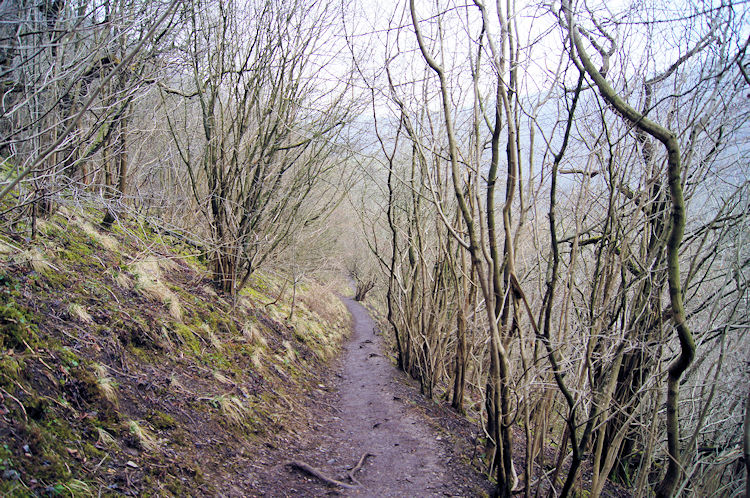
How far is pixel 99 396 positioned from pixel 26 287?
1204 millimetres

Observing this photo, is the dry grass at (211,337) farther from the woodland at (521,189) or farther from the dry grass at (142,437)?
the dry grass at (142,437)

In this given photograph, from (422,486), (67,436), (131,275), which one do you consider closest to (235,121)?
(131,275)

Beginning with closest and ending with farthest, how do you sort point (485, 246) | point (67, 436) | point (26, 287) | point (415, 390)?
point (67, 436), point (26, 287), point (485, 246), point (415, 390)

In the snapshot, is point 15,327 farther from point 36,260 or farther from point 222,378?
point 222,378

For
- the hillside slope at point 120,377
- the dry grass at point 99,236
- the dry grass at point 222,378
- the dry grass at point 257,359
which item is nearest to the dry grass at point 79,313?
the hillside slope at point 120,377

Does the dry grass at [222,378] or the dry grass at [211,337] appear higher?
the dry grass at [211,337]

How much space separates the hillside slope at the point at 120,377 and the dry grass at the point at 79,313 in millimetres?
12

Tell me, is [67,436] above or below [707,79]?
below

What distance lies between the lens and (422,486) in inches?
187

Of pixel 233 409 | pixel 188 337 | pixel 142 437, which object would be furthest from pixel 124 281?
pixel 142 437

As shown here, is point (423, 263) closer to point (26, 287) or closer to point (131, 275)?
point (131, 275)

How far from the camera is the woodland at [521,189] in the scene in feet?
10.8

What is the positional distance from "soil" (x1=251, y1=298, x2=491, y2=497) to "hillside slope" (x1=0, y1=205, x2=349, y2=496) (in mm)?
363

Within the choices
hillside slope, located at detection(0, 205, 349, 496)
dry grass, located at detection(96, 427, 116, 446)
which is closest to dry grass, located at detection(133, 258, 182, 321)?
hillside slope, located at detection(0, 205, 349, 496)
